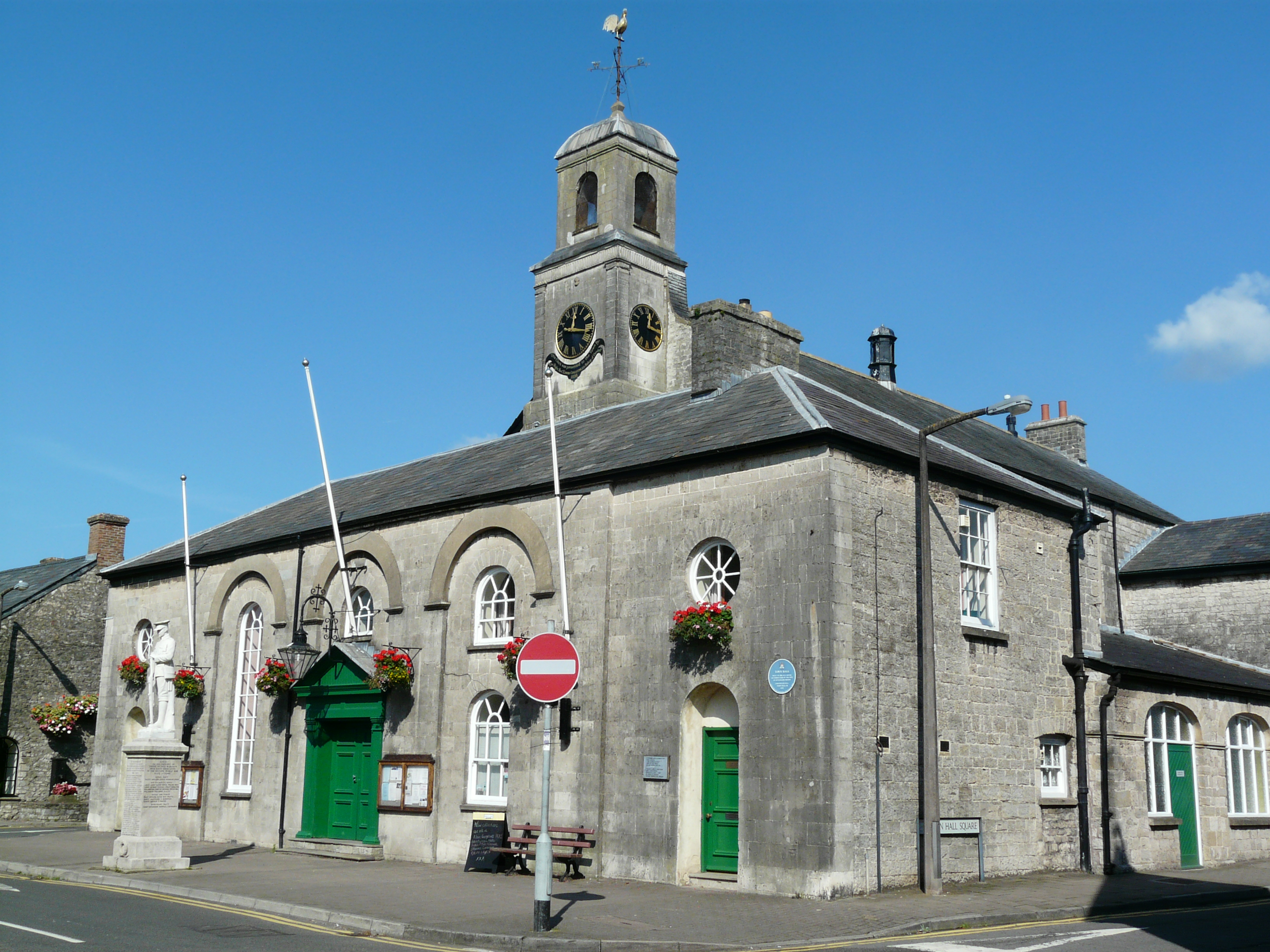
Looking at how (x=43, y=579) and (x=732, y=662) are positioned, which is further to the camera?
(x=43, y=579)

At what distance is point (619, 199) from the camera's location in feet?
125

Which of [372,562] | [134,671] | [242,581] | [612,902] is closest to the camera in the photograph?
[612,902]

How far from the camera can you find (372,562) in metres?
23.0

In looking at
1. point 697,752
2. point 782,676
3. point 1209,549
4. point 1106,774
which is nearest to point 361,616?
point 697,752

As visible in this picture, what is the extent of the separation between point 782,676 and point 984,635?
158 inches

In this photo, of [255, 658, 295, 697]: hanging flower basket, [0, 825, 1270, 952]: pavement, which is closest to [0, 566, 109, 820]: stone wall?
[255, 658, 295, 697]: hanging flower basket

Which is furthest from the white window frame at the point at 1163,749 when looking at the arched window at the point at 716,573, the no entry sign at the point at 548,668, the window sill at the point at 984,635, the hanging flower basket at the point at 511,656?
the no entry sign at the point at 548,668

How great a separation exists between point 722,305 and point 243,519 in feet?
52.3

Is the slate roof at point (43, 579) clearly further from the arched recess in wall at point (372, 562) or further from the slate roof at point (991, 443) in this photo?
the slate roof at point (991, 443)

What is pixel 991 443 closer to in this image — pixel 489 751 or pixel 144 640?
pixel 489 751

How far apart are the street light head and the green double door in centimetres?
1315

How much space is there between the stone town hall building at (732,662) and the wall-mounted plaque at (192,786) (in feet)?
0.62

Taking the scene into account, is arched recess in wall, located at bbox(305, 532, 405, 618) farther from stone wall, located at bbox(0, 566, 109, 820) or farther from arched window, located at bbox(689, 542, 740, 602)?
stone wall, located at bbox(0, 566, 109, 820)

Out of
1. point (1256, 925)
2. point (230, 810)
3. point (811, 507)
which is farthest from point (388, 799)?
point (1256, 925)
